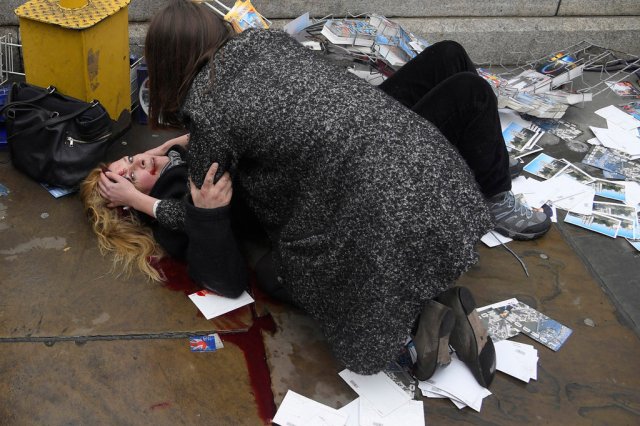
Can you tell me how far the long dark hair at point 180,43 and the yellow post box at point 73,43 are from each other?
100 centimetres

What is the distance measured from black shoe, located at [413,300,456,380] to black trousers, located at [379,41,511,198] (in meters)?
0.81

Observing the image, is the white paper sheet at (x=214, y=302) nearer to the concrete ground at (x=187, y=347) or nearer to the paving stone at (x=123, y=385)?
the concrete ground at (x=187, y=347)

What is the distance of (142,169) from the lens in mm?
2902

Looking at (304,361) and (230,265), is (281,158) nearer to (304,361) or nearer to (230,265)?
(230,265)

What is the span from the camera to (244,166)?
2400mm

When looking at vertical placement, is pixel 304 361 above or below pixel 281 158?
below

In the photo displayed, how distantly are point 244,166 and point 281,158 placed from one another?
0.26 m

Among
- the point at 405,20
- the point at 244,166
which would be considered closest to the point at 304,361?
the point at 244,166

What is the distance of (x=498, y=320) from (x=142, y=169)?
164 cm

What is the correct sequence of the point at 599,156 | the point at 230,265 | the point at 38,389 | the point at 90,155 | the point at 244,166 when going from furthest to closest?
the point at 599,156 → the point at 90,155 → the point at 230,265 → the point at 244,166 → the point at 38,389

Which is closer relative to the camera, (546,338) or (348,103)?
(348,103)

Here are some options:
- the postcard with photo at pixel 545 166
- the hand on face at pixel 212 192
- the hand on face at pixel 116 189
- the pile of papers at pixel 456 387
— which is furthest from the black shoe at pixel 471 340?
the postcard with photo at pixel 545 166

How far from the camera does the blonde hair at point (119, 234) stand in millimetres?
2820

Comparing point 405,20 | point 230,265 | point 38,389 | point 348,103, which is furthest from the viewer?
point 405,20
